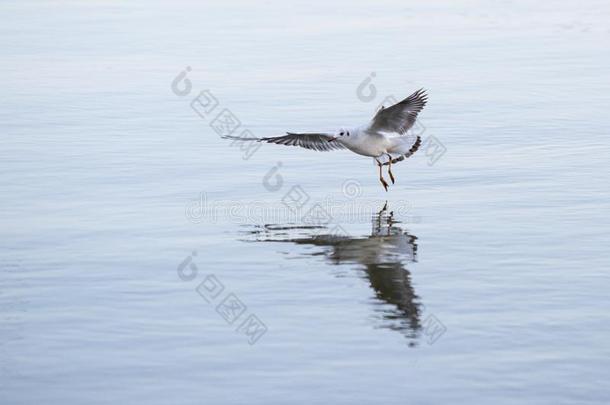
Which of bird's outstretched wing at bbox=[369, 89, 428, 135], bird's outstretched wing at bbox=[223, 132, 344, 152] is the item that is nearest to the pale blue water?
Answer: bird's outstretched wing at bbox=[223, 132, 344, 152]

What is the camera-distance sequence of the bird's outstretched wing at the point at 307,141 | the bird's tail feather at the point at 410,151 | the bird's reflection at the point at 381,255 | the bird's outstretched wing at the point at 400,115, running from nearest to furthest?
the bird's reflection at the point at 381,255 → the bird's outstretched wing at the point at 400,115 → the bird's tail feather at the point at 410,151 → the bird's outstretched wing at the point at 307,141

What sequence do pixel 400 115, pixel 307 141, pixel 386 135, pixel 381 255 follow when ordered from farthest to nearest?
1. pixel 307 141
2. pixel 386 135
3. pixel 400 115
4. pixel 381 255

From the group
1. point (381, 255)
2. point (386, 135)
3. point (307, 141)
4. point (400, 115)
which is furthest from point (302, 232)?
point (307, 141)

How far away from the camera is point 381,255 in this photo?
14.9m

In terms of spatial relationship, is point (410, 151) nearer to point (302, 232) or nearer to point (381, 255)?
point (302, 232)

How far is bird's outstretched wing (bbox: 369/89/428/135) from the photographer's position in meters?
17.1

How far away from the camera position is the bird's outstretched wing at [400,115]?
17.1 metres

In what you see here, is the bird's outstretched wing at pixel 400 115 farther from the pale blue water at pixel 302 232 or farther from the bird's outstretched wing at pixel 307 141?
the pale blue water at pixel 302 232

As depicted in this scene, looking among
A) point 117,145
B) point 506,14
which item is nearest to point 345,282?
point 117,145

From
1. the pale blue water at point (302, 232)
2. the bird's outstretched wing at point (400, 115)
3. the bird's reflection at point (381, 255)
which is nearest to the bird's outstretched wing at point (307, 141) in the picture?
the pale blue water at point (302, 232)

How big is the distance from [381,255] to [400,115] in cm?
293

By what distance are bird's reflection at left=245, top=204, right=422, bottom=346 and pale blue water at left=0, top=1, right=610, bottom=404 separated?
36mm

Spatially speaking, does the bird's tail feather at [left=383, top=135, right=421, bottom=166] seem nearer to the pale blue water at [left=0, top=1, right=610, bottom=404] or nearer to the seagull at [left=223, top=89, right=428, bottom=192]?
the seagull at [left=223, top=89, right=428, bottom=192]

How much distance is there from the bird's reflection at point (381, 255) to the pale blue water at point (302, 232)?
4cm
